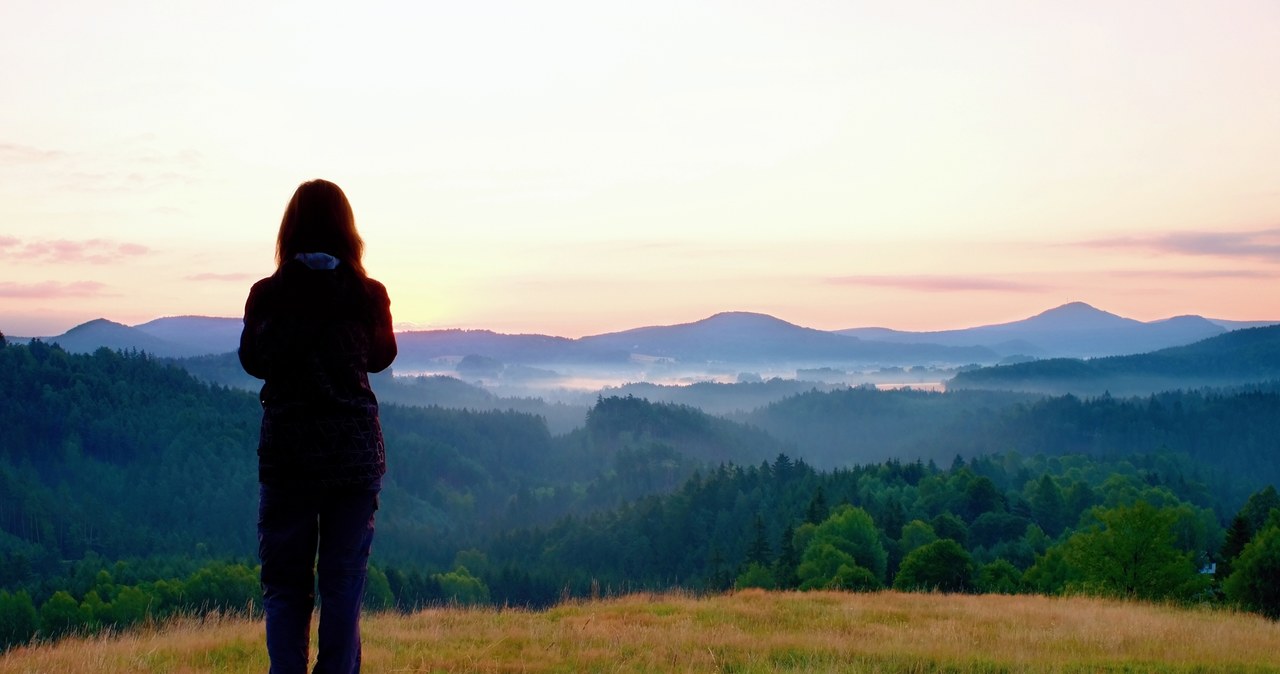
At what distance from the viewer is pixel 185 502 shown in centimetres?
18312

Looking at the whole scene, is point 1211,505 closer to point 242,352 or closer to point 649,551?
point 649,551

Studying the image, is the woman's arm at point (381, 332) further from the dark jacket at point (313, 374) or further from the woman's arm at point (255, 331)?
the woman's arm at point (255, 331)

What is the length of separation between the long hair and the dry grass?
4.31 m

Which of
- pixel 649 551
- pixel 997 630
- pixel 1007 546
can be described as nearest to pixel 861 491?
pixel 1007 546

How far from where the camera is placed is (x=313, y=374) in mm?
5938

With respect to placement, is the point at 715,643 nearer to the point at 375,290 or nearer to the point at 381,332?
the point at 381,332

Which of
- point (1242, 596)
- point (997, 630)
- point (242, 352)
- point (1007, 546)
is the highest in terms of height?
point (242, 352)

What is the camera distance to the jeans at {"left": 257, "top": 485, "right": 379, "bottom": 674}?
6.09m

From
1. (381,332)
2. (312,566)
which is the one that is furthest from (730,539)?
(381,332)

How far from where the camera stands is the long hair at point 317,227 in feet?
20.7

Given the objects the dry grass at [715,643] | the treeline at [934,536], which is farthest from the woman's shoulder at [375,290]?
the treeline at [934,536]

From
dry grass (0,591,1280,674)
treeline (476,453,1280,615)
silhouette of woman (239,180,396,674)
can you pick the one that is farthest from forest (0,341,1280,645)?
silhouette of woman (239,180,396,674)

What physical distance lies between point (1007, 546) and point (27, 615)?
82314 millimetres

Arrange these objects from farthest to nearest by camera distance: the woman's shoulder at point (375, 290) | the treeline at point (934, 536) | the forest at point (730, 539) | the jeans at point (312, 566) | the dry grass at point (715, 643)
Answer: the forest at point (730, 539) → the treeline at point (934, 536) → the dry grass at point (715, 643) → the woman's shoulder at point (375, 290) → the jeans at point (312, 566)
